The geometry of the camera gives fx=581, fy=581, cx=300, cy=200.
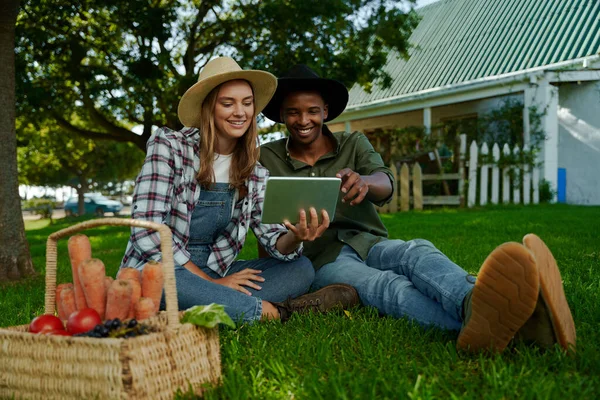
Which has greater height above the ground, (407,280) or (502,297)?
(502,297)

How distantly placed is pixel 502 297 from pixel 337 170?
2.06m

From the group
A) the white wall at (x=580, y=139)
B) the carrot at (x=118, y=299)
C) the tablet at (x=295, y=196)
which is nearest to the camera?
the carrot at (x=118, y=299)

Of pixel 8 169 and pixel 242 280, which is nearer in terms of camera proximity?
pixel 242 280

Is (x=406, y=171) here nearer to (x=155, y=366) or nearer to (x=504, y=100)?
(x=504, y=100)

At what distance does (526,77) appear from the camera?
13.6 meters

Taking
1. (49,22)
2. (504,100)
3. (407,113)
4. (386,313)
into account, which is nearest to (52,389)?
(386,313)

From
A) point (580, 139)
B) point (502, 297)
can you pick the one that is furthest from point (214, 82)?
point (580, 139)

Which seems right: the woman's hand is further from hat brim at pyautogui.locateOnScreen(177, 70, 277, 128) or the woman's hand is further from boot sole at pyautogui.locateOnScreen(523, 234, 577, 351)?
boot sole at pyautogui.locateOnScreen(523, 234, 577, 351)

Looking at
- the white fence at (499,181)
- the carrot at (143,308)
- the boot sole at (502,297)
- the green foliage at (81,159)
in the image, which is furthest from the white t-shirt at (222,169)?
the green foliage at (81,159)

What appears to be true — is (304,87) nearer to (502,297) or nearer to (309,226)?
(309,226)

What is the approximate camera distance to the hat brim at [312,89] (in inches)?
158

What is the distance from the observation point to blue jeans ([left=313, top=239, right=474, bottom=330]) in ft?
9.46

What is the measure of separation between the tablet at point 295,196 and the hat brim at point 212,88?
0.82m

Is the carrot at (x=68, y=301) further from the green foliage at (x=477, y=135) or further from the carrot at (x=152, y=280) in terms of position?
Answer: the green foliage at (x=477, y=135)
